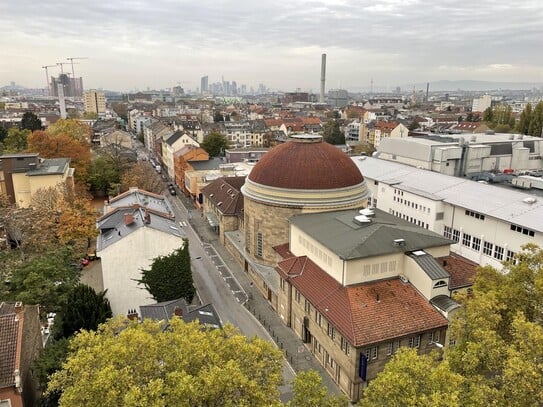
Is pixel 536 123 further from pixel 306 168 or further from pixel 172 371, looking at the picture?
pixel 172 371

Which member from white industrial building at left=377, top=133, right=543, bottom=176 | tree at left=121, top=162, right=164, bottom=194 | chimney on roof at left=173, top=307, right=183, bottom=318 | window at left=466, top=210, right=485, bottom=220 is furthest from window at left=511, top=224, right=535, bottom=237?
tree at left=121, top=162, right=164, bottom=194

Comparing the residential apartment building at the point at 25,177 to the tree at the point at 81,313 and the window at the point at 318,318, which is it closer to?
the tree at the point at 81,313

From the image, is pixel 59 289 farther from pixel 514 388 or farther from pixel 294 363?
pixel 514 388

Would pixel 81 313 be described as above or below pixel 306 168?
below

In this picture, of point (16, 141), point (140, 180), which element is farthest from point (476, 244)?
point (16, 141)

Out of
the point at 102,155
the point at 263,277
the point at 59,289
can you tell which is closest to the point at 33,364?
the point at 59,289

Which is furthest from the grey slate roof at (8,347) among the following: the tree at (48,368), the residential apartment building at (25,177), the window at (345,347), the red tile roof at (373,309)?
the residential apartment building at (25,177)
